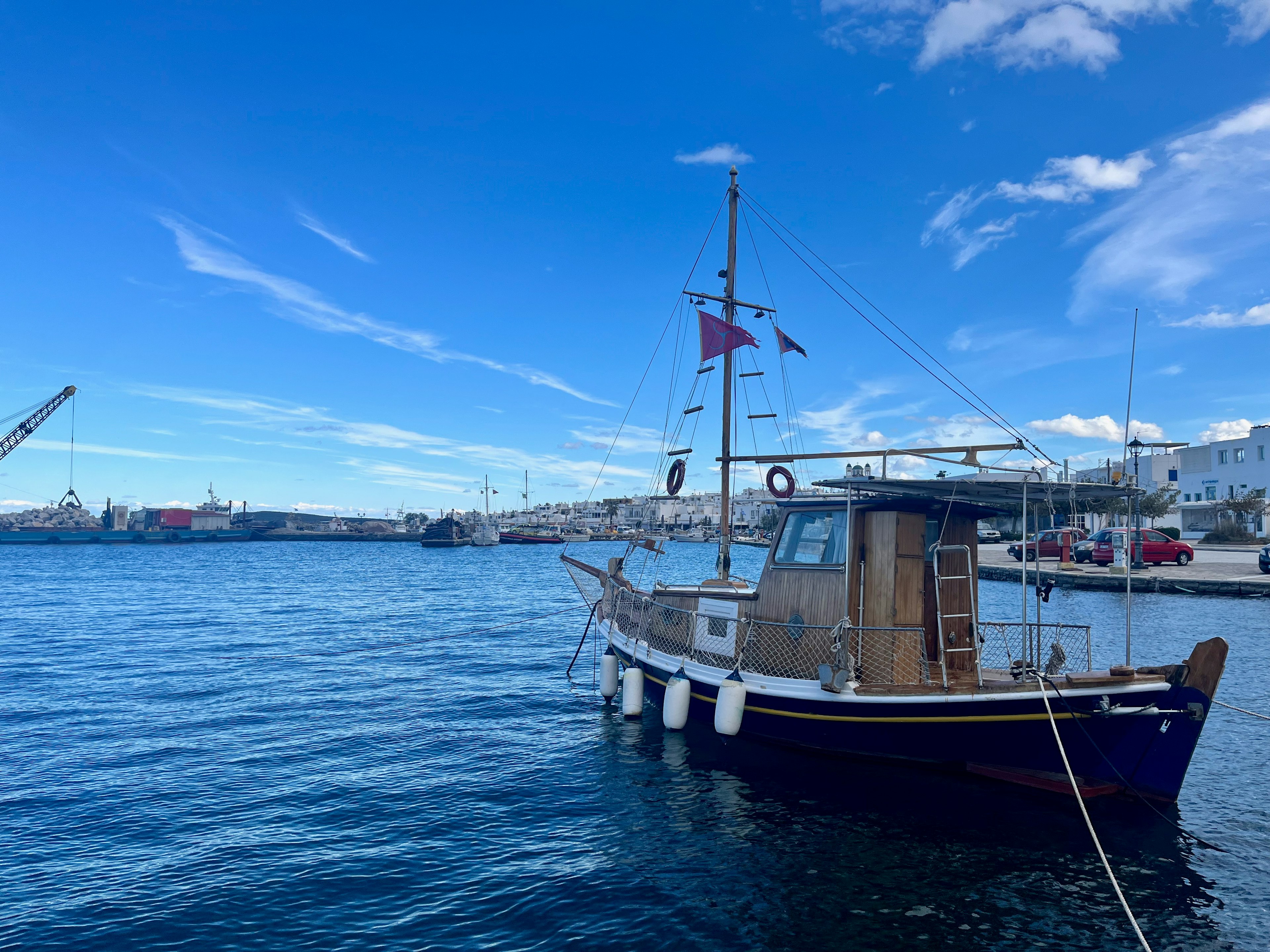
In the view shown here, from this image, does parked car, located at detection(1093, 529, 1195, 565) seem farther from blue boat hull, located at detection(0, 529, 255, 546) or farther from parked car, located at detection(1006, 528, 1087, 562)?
blue boat hull, located at detection(0, 529, 255, 546)

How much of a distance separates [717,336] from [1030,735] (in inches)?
390

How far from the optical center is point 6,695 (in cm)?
1870

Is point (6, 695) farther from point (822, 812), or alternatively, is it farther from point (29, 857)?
point (822, 812)

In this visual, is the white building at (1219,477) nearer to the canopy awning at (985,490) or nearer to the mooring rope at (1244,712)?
the mooring rope at (1244,712)

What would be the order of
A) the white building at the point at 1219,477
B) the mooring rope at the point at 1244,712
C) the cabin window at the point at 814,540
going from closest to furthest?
1. the mooring rope at the point at 1244,712
2. the cabin window at the point at 814,540
3. the white building at the point at 1219,477

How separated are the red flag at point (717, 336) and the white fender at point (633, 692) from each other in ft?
23.0

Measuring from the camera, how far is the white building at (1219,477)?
6912 centimetres

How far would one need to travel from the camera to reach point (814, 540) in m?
13.0

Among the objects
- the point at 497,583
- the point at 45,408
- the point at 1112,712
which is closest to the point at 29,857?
the point at 1112,712

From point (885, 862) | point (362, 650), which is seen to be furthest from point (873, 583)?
point (362, 650)

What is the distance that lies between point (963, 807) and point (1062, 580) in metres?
34.0

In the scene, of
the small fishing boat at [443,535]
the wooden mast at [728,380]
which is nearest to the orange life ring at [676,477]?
the wooden mast at [728,380]

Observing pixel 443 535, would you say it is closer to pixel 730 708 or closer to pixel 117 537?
pixel 117 537

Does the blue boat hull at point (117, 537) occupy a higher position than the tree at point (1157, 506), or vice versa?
the tree at point (1157, 506)
